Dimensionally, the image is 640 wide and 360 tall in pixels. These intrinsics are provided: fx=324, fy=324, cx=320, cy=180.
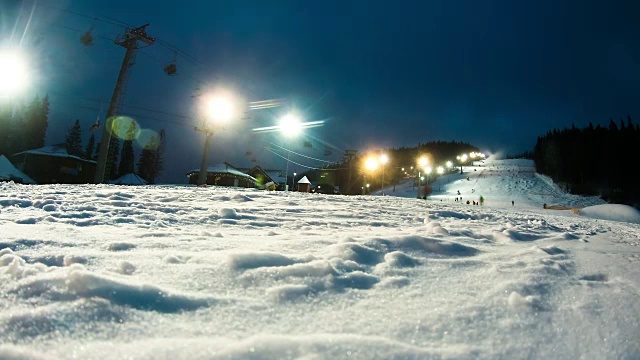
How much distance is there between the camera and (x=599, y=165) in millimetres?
61125

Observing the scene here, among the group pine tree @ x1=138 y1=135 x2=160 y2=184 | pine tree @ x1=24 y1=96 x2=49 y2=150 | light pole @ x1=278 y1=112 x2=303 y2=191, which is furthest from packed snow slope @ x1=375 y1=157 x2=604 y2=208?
pine tree @ x1=24 y1=96 x2=49 y2=150

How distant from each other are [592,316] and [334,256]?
1.59 metres

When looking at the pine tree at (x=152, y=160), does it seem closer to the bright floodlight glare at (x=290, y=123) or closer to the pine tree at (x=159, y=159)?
the pine tree at (x=159, y=159)

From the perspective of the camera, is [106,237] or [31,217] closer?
[106,237]

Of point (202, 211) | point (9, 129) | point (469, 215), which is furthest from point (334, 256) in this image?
point (9, 129)

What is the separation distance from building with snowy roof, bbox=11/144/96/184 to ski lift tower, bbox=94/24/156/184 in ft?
116

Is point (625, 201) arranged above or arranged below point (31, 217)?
above

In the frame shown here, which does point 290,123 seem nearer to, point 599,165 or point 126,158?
point 126,158

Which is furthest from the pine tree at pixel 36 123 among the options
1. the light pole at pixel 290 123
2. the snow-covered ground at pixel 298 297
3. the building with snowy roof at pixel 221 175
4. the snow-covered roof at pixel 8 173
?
the snow-covered ground at pixel 298 297

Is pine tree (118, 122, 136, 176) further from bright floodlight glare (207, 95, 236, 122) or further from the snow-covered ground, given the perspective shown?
the snow-covered ground

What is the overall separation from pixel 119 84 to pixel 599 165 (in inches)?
3037

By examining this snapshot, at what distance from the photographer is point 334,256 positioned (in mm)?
2568

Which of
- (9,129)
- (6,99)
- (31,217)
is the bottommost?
(31,217)

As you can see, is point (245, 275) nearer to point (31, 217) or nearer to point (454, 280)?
point (454, 280)
